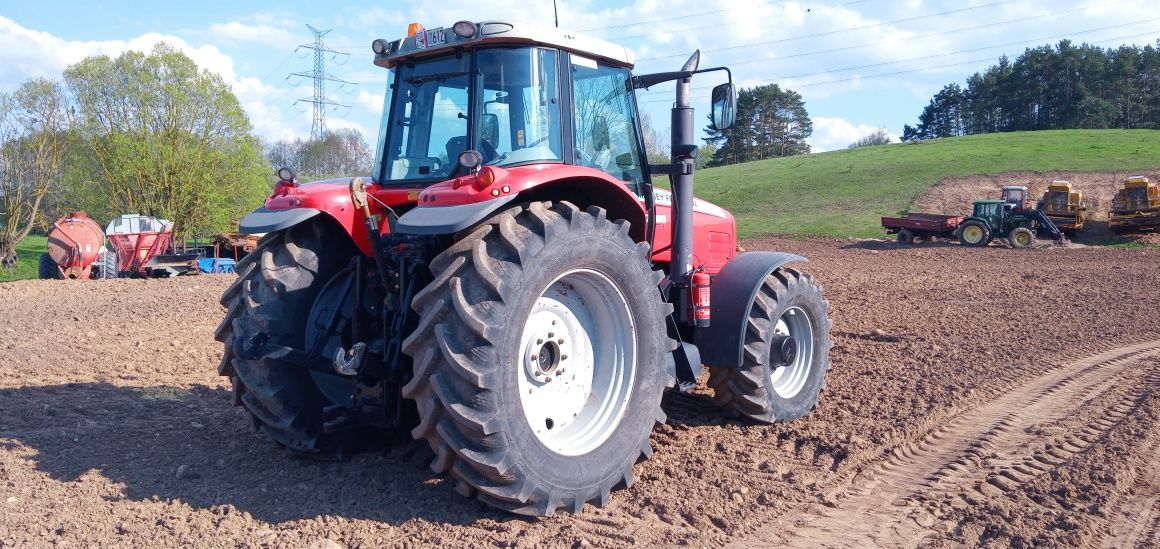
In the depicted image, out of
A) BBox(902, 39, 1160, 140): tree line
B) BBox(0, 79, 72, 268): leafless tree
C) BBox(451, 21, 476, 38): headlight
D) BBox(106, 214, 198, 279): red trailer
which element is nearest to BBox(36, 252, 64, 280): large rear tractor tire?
BBox(106, 214, 198, 279): red trailer

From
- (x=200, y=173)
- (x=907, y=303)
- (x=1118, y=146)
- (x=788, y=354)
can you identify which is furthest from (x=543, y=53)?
(x=1118, y=146)

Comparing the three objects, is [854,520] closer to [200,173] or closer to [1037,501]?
[1037,501]

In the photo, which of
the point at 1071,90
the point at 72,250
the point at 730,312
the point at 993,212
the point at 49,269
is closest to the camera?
the point at 730,312

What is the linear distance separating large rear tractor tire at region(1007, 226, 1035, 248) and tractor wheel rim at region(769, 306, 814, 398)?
2367 cm

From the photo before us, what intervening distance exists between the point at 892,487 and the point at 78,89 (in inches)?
1388

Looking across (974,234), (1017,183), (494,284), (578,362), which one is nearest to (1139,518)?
(578,362)

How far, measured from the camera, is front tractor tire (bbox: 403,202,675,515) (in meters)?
3.54

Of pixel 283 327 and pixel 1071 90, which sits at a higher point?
pixel 1071 90

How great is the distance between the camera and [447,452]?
3.59 metres

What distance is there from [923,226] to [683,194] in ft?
82.8

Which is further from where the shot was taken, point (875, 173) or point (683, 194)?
point (875, 173)

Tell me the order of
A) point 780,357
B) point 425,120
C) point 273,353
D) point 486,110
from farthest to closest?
point 780,357, point 425,120, point 486,110, point 273,353

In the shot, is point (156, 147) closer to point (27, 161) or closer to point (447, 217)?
point (27, 161)

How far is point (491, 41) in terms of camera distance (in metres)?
4.46
